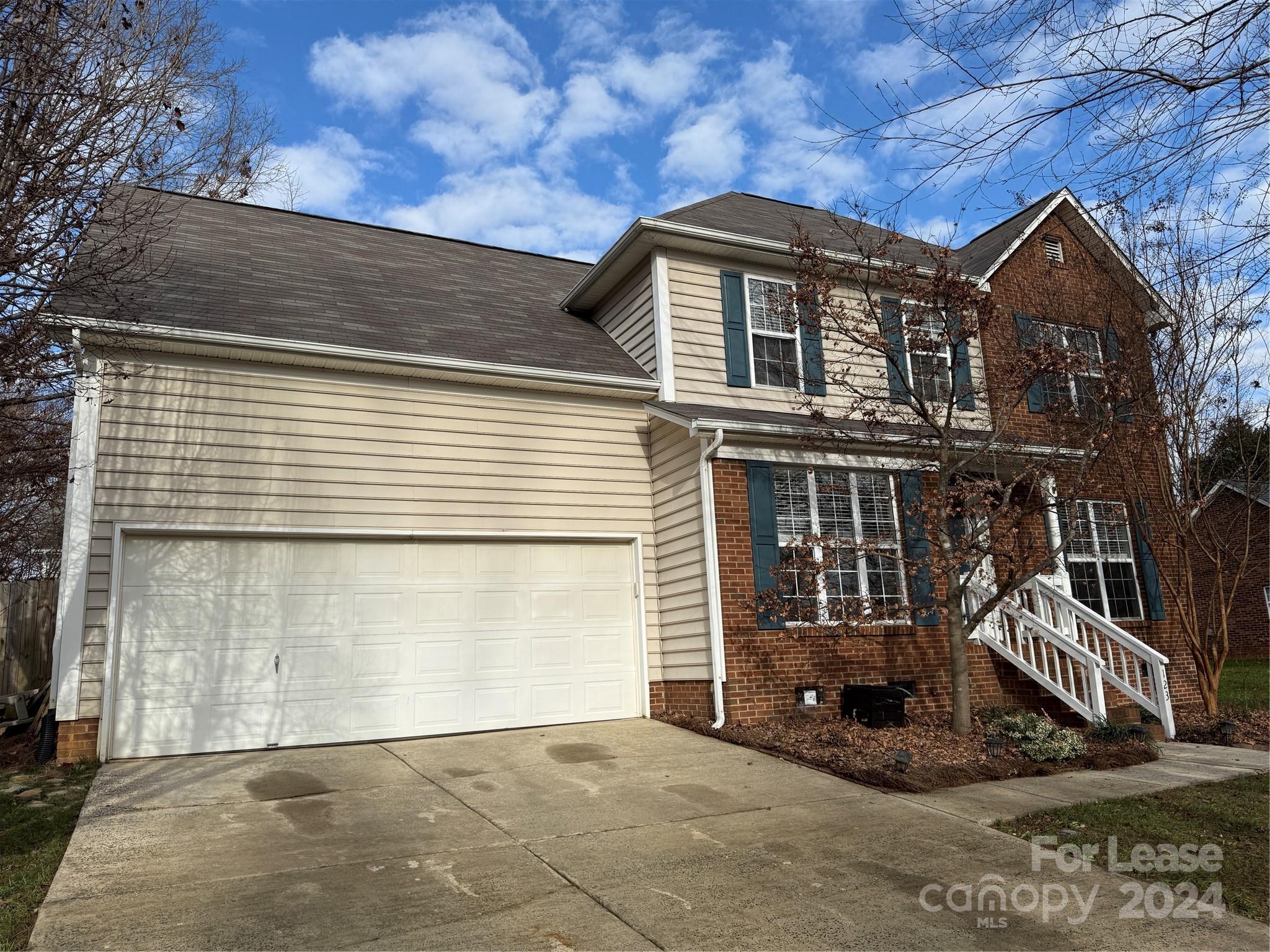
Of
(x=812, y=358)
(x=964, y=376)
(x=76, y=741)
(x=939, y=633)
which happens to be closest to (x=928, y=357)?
(x=812, y=358)

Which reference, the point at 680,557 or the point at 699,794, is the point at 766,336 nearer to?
the point at 680,557

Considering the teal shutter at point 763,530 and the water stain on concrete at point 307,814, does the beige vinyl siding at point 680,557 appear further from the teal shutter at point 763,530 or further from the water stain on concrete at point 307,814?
the water stain on concrete at point 307,814

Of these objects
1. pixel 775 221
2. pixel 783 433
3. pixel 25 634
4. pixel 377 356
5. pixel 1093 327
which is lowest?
pixel 25 634

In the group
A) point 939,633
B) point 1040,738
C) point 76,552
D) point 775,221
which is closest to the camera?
point 76,552

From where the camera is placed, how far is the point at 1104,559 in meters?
12.0

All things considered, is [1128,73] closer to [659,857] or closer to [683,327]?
[659,857]

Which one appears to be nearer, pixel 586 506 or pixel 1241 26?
pixel 1241 26

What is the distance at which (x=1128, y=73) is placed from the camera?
11.8 ft

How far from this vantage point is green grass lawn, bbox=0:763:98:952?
14.1 feet

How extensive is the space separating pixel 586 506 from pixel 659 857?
545 centimetres

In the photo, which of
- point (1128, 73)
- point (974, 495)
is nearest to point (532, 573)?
point (974, 495)

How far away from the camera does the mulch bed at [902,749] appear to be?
7078mm

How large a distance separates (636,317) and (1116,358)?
638 centimetres

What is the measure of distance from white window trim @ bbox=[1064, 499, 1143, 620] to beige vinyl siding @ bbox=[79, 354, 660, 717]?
5976mm
